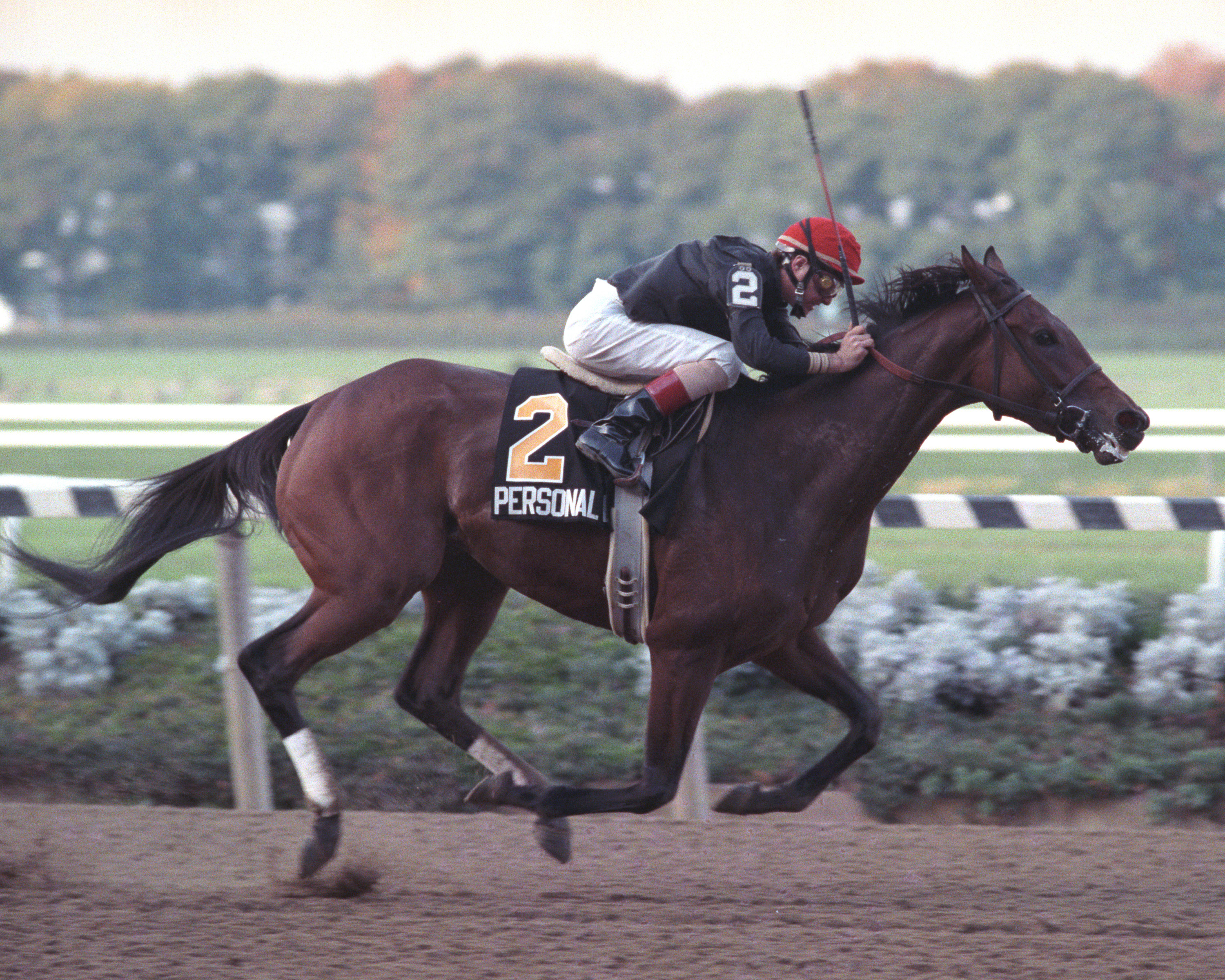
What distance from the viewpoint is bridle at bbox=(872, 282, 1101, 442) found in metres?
3.62

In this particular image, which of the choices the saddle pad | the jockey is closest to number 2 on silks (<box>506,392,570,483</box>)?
the saddle pad

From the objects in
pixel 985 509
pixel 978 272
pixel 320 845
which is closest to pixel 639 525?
pixel 978 272

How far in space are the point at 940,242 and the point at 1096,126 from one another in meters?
4.83

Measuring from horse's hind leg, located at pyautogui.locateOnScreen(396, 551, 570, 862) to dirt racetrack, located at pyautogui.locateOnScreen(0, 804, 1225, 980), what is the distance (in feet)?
1.03

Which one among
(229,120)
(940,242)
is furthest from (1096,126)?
(229,120)

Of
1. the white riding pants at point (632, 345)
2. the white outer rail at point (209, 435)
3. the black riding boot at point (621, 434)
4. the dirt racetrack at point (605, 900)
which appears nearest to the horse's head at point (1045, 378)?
the white riding pants at point (632, 345)

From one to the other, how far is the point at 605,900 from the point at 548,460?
3.75 feet

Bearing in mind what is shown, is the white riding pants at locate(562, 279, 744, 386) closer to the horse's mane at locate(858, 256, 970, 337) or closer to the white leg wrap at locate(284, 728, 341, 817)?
the horse's mane at locate(858, 256, 970, 337)

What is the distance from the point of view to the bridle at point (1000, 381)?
3.62 meters

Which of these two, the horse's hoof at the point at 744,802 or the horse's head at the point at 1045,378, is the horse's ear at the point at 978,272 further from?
the horse's hoof at the point at 744,802

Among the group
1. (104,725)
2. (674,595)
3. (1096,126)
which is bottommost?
(104,725)

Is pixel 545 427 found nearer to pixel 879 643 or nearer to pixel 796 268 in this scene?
pixel 796 268

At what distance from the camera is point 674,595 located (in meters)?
3.78

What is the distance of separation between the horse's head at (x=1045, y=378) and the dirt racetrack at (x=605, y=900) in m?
1.16
